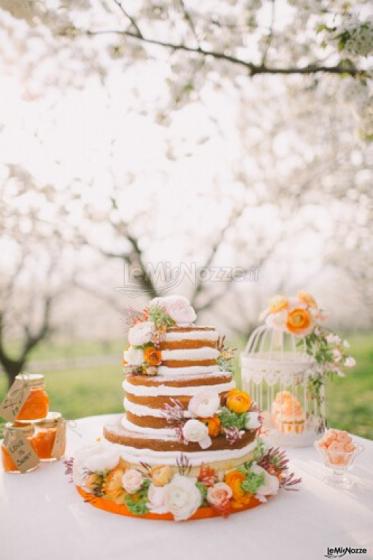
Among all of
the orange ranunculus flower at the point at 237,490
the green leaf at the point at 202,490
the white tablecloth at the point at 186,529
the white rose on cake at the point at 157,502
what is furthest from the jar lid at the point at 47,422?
the orange ranunculus flower at the point at 237,490

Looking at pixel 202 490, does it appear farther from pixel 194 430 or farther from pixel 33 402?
pixel 33 402

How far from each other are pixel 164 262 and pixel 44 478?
15.2ft

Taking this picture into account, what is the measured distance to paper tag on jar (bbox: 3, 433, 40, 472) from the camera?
4316 mm

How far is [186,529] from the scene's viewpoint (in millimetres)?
3209

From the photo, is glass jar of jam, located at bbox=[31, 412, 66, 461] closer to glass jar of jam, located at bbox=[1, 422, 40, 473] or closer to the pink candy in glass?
glass jar of jam, located at bbox=[1, 422, 40, 473]

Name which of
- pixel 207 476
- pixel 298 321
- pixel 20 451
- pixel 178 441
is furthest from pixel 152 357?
pixel 298 321

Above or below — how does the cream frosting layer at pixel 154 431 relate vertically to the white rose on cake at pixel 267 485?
above

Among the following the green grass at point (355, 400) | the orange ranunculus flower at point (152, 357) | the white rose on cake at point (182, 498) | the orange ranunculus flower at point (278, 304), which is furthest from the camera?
the green grass at point (355, 400)

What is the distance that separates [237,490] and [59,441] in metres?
2.19

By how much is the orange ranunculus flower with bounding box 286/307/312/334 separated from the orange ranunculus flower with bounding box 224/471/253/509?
225cm

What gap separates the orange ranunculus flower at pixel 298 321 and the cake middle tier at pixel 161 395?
1.84 metres

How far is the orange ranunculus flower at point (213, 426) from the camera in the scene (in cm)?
361

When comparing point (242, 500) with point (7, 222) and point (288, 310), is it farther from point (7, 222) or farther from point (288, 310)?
point (7, 222)

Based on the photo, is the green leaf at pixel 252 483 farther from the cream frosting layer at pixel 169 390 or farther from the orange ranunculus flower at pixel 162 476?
the cream frosting layer at pixel 169 390
